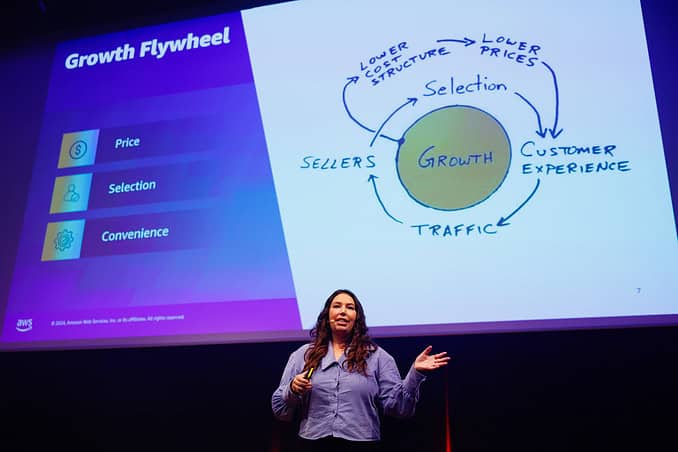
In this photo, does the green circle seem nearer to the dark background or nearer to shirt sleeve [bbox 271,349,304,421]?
the dark background

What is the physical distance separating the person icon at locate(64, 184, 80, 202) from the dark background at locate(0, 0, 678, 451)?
264 millimetres

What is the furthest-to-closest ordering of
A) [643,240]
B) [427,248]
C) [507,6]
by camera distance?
[507,6] < [427,248] < [643,240]

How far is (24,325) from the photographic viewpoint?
9.89 feet

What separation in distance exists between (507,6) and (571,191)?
0.88 meters

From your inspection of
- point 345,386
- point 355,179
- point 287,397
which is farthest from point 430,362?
point 355,179

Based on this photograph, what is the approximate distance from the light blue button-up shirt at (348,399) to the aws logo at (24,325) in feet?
4.83

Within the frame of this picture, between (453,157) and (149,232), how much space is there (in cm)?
142

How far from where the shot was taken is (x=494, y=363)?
8.89ft

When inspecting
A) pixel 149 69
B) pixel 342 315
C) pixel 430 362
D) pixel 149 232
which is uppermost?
pixel 149 69

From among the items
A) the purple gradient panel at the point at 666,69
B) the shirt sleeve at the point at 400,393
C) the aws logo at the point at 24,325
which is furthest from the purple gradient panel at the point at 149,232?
the purple gradient panel at the point at 666,69

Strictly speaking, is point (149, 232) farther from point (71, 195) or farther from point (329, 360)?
point (329, 360)

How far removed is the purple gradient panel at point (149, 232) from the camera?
2916 millimetres

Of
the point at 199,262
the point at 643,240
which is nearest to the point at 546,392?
the point at 643,240

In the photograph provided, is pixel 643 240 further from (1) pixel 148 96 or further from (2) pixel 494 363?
(1) pixel 148 96
